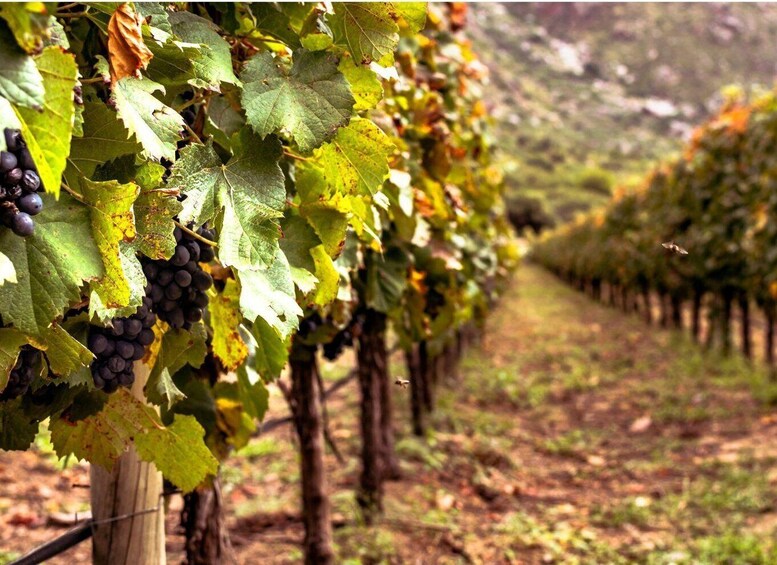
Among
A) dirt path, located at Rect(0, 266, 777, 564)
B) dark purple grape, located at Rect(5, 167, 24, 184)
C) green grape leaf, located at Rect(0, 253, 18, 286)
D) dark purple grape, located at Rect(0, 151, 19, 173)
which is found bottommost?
dirt path, located at Rect(0, 266, 777, 564)

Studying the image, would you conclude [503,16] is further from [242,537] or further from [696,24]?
[242,537]

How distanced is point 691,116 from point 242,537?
111 metres

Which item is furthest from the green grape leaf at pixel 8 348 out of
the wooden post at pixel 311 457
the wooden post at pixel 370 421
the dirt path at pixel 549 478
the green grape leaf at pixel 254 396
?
the dirt path at pixel 549 478

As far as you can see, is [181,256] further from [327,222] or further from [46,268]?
[327,222]

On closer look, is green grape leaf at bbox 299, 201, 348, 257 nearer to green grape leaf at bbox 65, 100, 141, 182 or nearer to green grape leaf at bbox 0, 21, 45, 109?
green grape leaf at bbox 65, 100, 141, 182

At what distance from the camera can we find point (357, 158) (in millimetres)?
1456

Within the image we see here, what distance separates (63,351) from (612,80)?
426ft

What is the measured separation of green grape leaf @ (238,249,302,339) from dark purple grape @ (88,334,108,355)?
0.28 m

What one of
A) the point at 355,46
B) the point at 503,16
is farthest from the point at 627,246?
the point at 503,16

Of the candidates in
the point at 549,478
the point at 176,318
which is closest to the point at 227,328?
the point at 176,318

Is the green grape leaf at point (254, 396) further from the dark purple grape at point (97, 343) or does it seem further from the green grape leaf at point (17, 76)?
the green grape leaf at point (17, 76)

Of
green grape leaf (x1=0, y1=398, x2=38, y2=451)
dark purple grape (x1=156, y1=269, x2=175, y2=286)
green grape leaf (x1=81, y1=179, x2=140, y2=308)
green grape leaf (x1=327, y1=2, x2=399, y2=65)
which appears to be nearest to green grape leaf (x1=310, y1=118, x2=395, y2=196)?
green grape leaf (x1=327, y1=2, x2=399, y2=65)

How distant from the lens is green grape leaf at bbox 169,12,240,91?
1.22 metres

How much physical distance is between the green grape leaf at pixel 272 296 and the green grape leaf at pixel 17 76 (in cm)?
45
